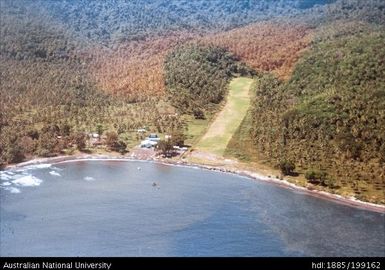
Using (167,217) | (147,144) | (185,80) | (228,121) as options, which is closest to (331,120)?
(228,121)

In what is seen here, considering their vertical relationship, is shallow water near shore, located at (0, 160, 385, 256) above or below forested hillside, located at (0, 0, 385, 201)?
below

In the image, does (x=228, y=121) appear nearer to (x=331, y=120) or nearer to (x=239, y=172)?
(x=331, y=120)

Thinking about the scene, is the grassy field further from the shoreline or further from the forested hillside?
the shoreline

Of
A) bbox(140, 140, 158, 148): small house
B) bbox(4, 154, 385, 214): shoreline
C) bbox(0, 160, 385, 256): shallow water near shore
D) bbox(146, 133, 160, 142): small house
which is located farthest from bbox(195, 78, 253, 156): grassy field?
bbox(0, 160, 385, 256): shallow water near shore

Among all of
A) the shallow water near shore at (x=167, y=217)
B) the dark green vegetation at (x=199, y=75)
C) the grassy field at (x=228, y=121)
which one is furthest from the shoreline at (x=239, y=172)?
the dark green vegetation at (x=199, y=75)

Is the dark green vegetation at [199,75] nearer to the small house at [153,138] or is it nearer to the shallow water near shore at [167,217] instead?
the small house at [153,138]

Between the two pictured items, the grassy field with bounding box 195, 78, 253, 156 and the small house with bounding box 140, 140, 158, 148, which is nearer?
the small house with bounding box 140, 140, 158, 148
